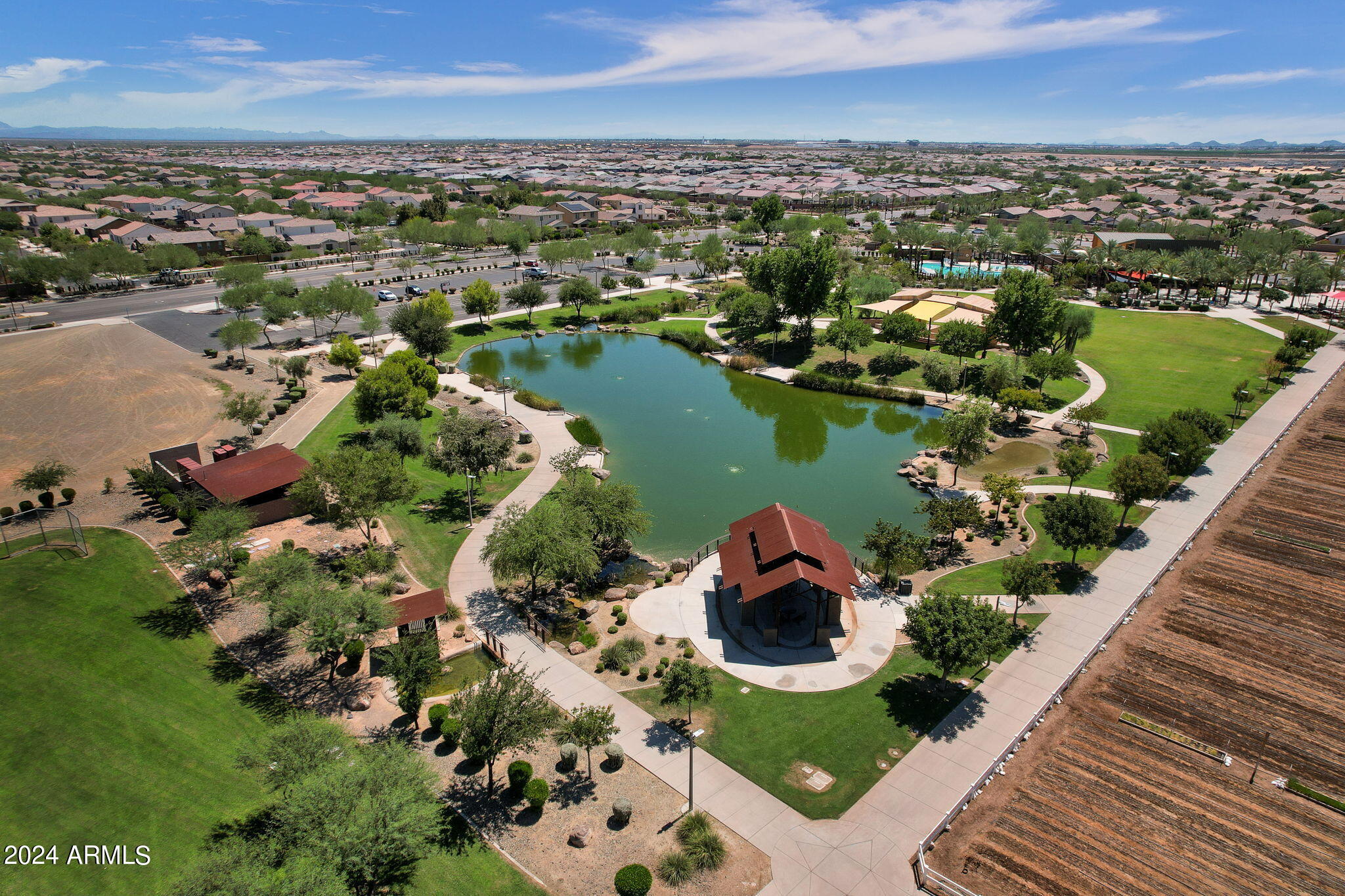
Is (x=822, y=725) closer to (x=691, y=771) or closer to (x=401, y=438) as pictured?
(x=691, y=771)

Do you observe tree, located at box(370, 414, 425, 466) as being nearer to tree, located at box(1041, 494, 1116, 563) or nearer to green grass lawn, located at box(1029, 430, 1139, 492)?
tree, located at box(1041, 494, 1116, 563)

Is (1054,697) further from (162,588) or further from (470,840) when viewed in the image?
(162,588)

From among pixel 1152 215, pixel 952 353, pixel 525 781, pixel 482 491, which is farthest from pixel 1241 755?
pixel 1152 215

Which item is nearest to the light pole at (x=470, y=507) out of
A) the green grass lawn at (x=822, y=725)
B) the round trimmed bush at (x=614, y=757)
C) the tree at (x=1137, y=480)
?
the green grass lawn at (x=822, y=725)

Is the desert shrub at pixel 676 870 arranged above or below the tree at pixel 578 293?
below

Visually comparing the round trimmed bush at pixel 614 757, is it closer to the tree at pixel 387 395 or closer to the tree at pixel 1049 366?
the tree at pixel 387 395

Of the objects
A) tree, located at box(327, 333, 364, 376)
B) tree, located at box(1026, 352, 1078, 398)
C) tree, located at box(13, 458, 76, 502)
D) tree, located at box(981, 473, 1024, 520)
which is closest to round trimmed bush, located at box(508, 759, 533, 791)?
tree, located at box(981, 473, 1024, 520)
